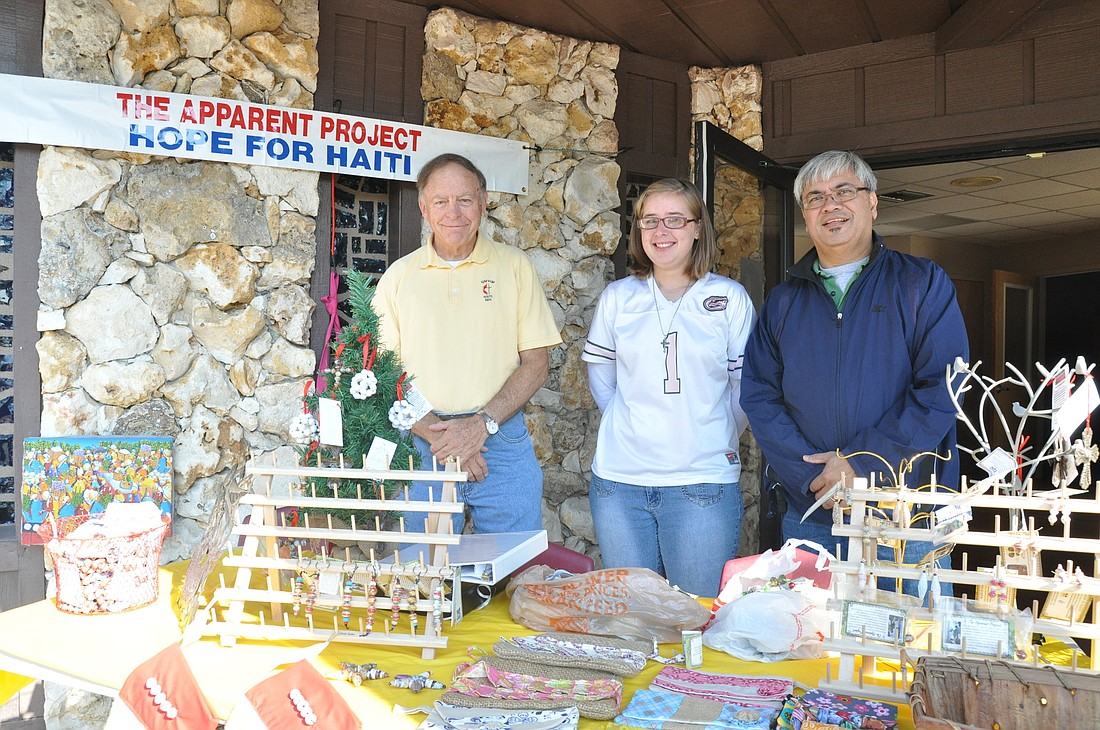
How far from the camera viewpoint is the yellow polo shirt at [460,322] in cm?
263

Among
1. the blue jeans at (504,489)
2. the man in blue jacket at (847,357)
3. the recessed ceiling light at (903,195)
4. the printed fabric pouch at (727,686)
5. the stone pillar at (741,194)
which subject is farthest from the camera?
the recessed ceiling light at (903,195)

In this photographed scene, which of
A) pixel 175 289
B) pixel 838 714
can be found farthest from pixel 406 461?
pixel 175 289

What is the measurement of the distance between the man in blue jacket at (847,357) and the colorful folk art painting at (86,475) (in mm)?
2061

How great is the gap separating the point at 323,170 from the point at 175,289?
0.72 m

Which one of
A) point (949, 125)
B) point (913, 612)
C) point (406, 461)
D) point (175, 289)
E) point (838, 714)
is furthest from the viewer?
point (949, 125)

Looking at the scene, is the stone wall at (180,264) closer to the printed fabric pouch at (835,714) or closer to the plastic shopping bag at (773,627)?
the plastic shopping bag at (773,627)

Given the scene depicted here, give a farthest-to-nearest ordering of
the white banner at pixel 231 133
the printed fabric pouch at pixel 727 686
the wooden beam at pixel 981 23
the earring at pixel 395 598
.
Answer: the wooden beam at pixel 981 23 → the white banner at pixel 231 133 → the earring at pixel 395 598 → the printed fabric pouch at pixel 727 686

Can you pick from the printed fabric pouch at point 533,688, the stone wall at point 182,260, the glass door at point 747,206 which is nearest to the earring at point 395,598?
the printed fabric pouch at point 533,688

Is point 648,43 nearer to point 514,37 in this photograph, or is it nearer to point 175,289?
point 514,37

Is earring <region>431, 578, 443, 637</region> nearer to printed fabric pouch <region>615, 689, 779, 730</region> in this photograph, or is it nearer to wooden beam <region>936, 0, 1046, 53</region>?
printed fabric pouch <region>615, 689, 779, 730</region>

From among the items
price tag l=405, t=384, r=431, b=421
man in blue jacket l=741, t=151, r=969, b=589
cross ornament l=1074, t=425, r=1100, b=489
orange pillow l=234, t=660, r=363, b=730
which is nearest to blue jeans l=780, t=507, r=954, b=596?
man in blue jacket l=741, t=151, r=969, b=589

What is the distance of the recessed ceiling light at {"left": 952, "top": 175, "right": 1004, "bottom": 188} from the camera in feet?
20.2

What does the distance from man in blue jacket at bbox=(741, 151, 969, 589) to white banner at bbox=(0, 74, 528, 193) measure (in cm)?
169

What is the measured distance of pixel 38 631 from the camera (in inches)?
68.8
